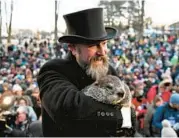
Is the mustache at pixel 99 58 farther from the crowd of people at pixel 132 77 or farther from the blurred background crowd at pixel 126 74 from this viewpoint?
the blurred background crowd at pixel 126 74

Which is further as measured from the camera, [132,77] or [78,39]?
[132,77]

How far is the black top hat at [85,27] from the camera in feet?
5.37

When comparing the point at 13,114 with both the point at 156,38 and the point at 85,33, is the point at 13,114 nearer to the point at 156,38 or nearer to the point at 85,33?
the point at 85,33

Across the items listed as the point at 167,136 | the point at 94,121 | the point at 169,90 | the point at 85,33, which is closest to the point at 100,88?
the point at 94,121

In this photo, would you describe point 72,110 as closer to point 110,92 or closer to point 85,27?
point 110,92

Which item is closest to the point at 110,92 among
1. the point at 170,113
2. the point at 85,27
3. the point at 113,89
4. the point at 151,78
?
the point at 113,89

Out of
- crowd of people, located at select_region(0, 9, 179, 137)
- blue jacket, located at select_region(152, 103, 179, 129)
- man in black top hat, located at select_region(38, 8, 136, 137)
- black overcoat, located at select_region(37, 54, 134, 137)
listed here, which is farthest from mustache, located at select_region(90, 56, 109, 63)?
blue jacket, located at select_region(152, 103, 179, 129)

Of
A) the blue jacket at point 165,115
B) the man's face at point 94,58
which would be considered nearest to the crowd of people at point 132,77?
the blue jacket at point 165,115

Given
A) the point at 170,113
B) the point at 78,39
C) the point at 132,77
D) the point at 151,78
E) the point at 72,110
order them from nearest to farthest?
the point at 72,110 < the point at 78,39 < the point at 170,113 < the point at 151,78 < the point at 132,77

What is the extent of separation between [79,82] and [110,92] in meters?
0.21

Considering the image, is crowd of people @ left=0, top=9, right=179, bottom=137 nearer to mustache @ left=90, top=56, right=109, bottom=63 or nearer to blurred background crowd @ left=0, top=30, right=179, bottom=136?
blurred background crowd @ left=0, top=30, right=179, bottom=136

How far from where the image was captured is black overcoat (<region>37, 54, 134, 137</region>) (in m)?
1.50

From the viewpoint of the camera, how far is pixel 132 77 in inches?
536

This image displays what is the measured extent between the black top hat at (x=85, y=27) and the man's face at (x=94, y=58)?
1.0 inches
